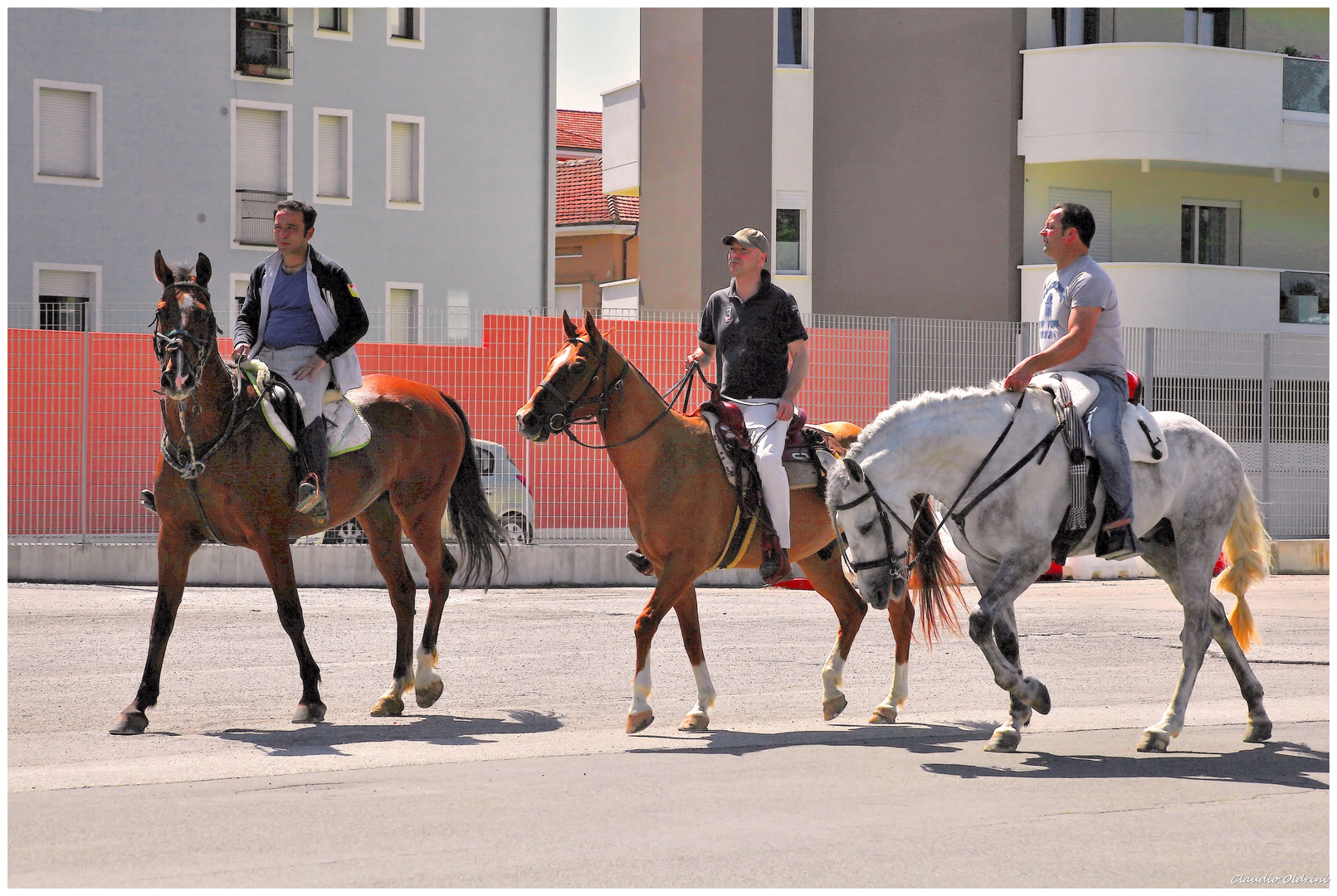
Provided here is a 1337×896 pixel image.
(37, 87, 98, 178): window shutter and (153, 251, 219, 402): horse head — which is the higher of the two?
(37, 87, 98, 178): window shutter

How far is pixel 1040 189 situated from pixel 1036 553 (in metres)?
25.0

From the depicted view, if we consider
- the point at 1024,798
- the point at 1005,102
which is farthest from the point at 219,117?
the point at 1024,798

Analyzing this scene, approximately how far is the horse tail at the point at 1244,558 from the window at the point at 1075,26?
81.5 ft

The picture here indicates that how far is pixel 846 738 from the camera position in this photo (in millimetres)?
8227

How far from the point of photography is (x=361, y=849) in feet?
18.0

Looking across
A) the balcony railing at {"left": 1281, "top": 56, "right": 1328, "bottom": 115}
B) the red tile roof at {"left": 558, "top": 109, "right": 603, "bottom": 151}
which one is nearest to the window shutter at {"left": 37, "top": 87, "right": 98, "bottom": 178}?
the red tile roof at {"left": 558, "top": 109, "right": 603, "bottom": 151}

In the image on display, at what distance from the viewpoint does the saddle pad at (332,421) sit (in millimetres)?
8828

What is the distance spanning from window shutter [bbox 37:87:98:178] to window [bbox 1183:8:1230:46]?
71.4ft

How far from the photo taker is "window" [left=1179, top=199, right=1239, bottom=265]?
33.1m

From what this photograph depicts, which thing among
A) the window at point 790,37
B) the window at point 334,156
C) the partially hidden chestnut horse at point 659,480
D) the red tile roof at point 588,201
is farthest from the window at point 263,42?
the partially hidden chestnut horse at point 659,480

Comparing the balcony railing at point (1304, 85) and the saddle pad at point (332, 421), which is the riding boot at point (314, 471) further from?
the balcony railing at point (1304, 85)

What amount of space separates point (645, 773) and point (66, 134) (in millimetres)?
28442

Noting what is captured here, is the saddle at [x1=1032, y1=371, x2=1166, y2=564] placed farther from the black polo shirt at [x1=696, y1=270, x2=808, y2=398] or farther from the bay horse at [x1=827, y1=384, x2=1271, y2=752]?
the black polo shirt at [x1=696, y1=270, x2=808, y2=398]

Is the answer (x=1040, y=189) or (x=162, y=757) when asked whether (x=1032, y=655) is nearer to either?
(x=162, y=757)
